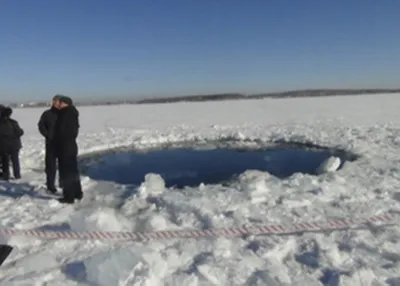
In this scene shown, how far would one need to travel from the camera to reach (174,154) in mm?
11344

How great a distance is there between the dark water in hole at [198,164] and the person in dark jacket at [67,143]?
79.4 inches

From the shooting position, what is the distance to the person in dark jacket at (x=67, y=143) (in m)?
5.57

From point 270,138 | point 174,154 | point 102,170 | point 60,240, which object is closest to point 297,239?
point 60,240

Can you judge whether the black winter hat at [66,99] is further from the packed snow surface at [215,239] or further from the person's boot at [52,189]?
the person's boot at [52,189]

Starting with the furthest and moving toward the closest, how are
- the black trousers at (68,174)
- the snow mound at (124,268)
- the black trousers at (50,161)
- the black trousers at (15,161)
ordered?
the black trousers at (15,161) → the black trousers at (50,161) → the black trousers at (68,174) → the snow mound at (124,268)

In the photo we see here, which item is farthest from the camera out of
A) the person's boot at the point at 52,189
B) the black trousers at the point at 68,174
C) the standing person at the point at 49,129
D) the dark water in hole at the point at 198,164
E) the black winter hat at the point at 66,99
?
the dark water in hole at the point at 198,164

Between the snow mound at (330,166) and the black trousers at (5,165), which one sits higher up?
the black trousers at (5,165)

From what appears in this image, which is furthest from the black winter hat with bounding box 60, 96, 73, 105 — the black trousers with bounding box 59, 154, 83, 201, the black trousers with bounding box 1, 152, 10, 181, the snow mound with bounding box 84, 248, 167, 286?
the snow mound with bounding box 84, 248, 167, 286

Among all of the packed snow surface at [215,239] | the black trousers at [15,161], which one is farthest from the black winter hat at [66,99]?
the black trousers at [15,161]

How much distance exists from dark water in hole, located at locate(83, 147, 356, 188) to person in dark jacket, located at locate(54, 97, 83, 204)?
6.62ft

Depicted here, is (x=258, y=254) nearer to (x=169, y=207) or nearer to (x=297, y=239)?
(x=297, y=239)

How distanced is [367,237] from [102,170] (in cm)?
626

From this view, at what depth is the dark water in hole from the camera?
26.9 feet

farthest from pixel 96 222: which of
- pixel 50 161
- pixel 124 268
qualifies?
pixel 50 161
